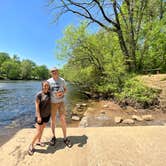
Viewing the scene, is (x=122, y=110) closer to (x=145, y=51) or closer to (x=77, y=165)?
(x=77, y=165)

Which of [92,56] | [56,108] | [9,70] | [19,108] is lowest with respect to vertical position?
[19,108]

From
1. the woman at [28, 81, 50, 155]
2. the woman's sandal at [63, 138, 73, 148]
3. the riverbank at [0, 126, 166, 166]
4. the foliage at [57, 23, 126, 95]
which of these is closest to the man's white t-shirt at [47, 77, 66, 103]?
the woman at [28, 81, 50, 155]

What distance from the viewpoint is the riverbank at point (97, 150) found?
3340mm

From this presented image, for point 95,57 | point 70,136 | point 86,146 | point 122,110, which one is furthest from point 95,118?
point 95,57

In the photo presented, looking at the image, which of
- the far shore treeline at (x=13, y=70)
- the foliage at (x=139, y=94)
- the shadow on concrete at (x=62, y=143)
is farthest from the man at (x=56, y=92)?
the far shore treeline at (x=13, y=70)

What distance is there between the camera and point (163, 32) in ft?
50.3

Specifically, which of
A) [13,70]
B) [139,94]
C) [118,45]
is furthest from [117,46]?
[13,70]

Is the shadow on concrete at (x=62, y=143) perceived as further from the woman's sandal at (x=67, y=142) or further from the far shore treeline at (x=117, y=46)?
the far shore treeline at (x=117, y=46)

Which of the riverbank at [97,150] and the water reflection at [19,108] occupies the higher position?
the riverbank at [97,150]

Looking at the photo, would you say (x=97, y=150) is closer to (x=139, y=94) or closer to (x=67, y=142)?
(x=67, y=142)

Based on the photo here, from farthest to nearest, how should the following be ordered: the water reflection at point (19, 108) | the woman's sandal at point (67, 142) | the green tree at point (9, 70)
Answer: the green tree at point (9, 70), the water reflection at point (19, 108), the woman's sandal at point (67, 142)

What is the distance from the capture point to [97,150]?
3.74 metres

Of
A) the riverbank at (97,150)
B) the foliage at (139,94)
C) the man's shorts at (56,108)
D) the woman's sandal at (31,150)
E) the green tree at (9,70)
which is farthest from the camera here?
the green tree at (9,70)

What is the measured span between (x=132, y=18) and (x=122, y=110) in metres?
8.90
